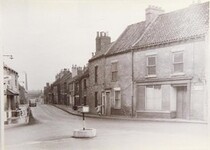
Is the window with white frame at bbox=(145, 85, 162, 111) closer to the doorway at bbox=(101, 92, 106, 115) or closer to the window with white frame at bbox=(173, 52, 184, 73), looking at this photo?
the window with white frame at bbox=(173, 52, 184, 73)

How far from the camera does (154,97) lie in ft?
10.4

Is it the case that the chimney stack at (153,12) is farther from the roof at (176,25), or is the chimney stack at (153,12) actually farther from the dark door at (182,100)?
the dark door at (182,100)

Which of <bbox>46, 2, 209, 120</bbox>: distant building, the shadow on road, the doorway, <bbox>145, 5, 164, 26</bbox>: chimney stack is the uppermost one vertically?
<bbox>145, 5, 164, 26</bbox>: chimney stack

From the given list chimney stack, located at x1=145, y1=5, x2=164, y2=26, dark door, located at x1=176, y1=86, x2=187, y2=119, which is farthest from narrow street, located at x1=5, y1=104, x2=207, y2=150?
chimney stack, located at x1=145, y1=5, x2=164, y2=26

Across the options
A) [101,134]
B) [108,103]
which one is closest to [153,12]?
[108,103]

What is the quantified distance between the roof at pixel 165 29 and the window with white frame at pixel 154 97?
368mm

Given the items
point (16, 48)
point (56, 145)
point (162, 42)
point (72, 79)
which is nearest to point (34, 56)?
point (16, 48)

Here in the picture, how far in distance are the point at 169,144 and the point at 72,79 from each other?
979 millimetres

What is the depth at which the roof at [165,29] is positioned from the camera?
3.14 metres

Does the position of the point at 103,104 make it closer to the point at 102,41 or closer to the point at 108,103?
the point at 108,103

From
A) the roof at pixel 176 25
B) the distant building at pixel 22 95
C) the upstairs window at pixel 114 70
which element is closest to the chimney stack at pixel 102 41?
the upstairs window at pixel 114 70

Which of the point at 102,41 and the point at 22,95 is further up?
the point at 102,41

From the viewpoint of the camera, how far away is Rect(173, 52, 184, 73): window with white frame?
312cm

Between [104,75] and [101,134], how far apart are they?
1.63 ft
